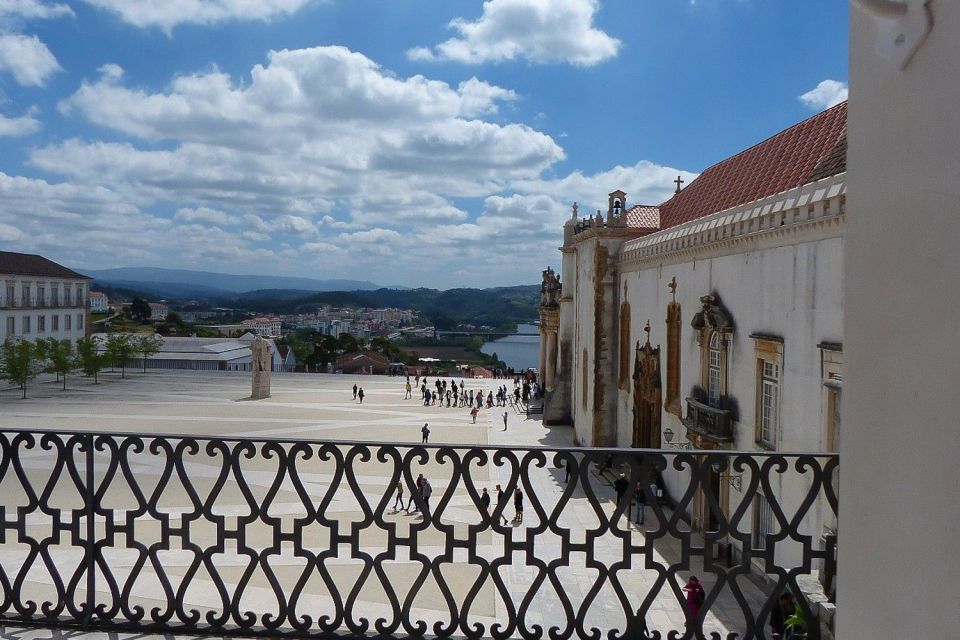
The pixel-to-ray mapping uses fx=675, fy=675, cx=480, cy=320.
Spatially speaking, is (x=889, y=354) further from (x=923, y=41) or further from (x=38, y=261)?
(x=38, y=261)

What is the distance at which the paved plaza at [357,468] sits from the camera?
9.95 meters

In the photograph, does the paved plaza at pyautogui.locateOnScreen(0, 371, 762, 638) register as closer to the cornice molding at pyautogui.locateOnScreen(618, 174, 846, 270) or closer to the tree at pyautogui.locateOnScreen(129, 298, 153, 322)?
the cornice molding at pyautogui.locateOnScreen(618, 174, 846, 270)

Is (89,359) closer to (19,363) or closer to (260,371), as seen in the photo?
(19,363)

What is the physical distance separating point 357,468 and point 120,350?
110 feet

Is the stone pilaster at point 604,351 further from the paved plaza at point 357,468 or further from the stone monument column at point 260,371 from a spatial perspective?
the stone monument column at point 260,371

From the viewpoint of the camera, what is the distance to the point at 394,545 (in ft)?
10.8

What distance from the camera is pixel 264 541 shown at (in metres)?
12.3

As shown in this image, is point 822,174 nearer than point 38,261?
Yes

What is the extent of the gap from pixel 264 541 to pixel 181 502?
3.81 meters

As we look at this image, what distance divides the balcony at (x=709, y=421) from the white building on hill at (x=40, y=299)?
4661cm

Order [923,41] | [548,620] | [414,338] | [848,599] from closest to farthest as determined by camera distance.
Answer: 1. [923,41]
2. [848,599]
3. [548,620]
4. [414,338]

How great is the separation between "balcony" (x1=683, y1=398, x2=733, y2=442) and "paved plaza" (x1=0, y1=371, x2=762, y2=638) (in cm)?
246

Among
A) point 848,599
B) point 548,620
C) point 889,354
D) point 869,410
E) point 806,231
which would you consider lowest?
point 548,620

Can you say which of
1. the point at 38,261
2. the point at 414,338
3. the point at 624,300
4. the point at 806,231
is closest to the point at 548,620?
the point at 806,231
